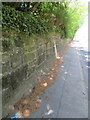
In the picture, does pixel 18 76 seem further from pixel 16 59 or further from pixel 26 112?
pixel 26 112

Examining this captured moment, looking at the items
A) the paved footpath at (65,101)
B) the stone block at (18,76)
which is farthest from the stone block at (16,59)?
the paved footpath at (65,101)


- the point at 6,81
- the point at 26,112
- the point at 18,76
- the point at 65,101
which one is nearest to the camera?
the point at 6,81

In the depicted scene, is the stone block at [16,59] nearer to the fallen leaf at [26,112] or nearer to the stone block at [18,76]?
the stone block at [18,76]

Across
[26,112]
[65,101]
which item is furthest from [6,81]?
[65,101]

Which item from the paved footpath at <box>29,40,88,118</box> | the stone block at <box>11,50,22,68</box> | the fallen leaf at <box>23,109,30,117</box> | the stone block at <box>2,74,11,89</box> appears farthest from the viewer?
the paved footpath at <box>29,40,88,118</box>

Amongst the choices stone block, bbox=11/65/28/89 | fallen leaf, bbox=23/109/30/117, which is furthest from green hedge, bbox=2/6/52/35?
fallen leaf, bbox=23/109/30/117

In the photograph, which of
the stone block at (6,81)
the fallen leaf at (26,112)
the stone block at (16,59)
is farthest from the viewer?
the fallen leaf at (26,112)

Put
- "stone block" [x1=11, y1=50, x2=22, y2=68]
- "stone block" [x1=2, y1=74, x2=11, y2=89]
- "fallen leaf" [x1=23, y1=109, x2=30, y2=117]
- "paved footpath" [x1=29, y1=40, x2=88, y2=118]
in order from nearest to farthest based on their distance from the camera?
"stone block" [x1=2, y1=74, x2=11, y2=89]
"stone block" [x1=11, y1=50, x2=22, y2=68]
"fallen leaf" [x1=23, y1=109, x2=30, y2=117]
"paved footpath" [x1=29, y1=40, x2=88, y2=118]

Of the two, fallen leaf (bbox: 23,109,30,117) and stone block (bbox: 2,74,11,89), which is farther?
fallen leaf (bbox: 23,109,30,117)

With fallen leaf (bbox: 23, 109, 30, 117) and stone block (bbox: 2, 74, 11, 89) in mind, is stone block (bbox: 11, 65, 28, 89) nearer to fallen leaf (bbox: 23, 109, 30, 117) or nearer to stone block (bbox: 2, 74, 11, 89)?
stone block (bbox: 2, 74, 11, 89)

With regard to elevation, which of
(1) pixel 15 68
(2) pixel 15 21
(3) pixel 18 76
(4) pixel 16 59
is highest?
(2) pixel 15 21

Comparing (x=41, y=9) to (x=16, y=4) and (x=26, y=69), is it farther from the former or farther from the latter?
(x=26, y=69)

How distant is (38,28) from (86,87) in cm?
272

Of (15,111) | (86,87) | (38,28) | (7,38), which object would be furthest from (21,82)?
(86,87)
